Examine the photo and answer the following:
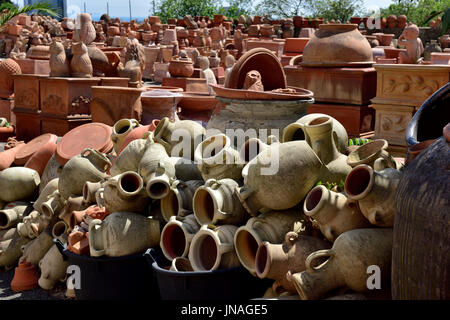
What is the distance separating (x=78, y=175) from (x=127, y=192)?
0.96 m

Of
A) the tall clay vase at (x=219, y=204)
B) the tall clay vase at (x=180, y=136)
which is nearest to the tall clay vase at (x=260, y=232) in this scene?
the tall clay vase at (x=219, y=204)

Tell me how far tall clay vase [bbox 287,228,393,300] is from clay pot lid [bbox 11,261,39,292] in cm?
256

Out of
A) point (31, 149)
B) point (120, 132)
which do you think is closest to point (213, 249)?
point (120, 132)

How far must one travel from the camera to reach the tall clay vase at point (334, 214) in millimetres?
2854

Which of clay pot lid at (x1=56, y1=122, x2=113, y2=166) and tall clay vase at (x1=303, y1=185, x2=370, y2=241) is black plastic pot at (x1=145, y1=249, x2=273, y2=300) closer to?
tall clay vase at (x1=303, y1=185, x2=370, y2=241)

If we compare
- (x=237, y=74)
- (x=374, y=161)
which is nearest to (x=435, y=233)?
(x=374, y=161)

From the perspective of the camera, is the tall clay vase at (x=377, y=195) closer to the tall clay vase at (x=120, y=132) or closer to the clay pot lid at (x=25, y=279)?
the tall clay vase at (x=120, y=132)

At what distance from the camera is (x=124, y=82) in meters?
7.71

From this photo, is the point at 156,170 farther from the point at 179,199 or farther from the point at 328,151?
the point at 328,151

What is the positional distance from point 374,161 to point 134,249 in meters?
1.64

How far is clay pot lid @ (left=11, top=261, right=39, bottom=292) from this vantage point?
445cm

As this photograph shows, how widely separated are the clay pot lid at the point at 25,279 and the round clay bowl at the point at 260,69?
218 centimetres

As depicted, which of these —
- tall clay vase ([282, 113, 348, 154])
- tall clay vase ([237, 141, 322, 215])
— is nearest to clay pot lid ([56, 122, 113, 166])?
tall clay vase ([282, 113, 348, 154])
